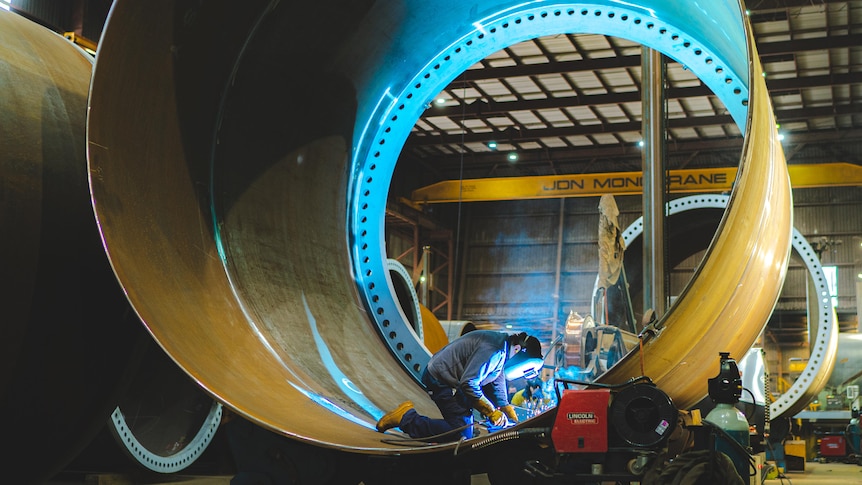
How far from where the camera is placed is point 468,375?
433cm

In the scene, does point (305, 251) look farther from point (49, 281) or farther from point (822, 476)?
point (822, 476)

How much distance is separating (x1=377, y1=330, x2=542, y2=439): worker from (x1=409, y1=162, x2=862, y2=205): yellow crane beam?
13.6 metres

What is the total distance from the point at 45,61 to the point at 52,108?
196 millimetres

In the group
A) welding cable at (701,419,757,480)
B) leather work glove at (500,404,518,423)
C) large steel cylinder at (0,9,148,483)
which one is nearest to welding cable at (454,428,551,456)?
welding cable at (701,419,757,480)

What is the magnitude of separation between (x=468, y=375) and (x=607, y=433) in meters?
1.66

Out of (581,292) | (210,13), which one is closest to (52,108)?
(210,13)

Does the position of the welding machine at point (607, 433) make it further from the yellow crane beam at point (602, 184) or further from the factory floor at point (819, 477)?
the yellow crane beam at point (602, 184)

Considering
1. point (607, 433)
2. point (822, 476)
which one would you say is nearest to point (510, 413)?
point (607, 433)

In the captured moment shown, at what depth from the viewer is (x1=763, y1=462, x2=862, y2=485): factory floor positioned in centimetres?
836

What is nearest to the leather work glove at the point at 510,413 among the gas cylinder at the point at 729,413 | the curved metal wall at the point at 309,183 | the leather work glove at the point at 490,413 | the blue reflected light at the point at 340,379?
the leather work glove at the point at 490,413

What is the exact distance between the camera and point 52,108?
2812mm

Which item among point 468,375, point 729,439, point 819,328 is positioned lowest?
point 729,439

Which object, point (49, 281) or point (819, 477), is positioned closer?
point (49, 281)

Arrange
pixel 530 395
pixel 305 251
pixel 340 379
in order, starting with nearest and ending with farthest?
pixel 340 379
pixel 305 251
pixel 530 395
